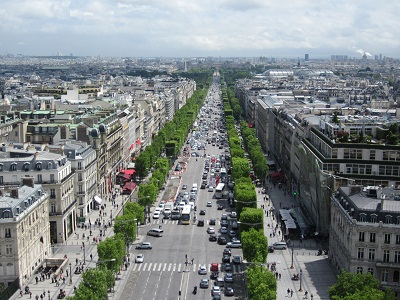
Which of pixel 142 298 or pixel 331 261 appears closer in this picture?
pixel 142 298

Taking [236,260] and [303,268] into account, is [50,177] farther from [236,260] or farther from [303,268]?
[303,268]

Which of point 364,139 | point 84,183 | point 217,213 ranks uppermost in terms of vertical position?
point 364,139

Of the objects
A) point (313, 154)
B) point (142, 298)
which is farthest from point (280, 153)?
point (142, 298)

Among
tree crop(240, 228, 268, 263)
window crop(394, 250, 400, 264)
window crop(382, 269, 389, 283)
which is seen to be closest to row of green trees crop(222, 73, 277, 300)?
tree crop(240, 228, 268, 263)

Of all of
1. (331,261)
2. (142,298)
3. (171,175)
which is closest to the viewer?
(142,298)

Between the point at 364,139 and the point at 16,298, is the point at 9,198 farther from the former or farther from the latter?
the point at 364,139

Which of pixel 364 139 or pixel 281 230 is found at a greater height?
pixel 364 139
